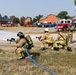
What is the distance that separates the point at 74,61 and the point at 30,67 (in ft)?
6.33

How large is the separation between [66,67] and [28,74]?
1529 mm

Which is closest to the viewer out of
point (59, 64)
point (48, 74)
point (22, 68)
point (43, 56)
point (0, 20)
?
point (48, 74)

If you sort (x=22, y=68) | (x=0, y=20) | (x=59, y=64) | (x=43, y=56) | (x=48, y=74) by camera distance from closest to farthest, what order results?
(x=48, y=74) < (x=22, y=68) < (x=59, y=64) < (x=43, y=56) < (x=0, y=20)

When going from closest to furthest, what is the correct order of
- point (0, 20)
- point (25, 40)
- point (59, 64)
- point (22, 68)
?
point (22, 68) → point (59, 64) → point (25, 40) → point (0, 20)

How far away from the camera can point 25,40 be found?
381 inches

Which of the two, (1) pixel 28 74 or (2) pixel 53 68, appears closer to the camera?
(1) pixel 28 74

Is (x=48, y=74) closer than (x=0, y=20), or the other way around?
(x=48, y=74)

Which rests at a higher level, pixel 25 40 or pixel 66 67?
pixel 25 40

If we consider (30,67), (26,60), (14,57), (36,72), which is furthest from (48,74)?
(14,57)

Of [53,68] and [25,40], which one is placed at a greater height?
[25,40]

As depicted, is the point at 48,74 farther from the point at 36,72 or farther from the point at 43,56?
the point at 43,56

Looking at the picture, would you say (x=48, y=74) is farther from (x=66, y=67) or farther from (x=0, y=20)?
(x=0, y=20)

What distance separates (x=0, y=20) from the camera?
10912 cm

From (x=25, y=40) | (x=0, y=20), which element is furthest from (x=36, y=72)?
(x=0, y=20)
